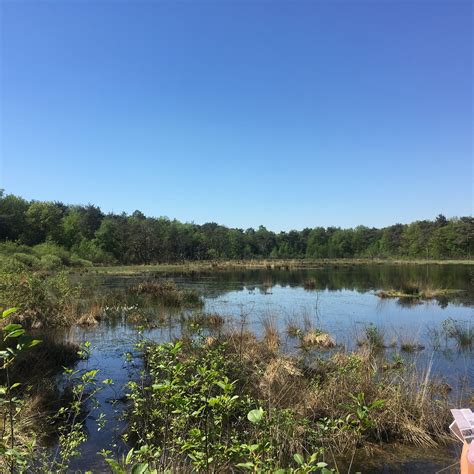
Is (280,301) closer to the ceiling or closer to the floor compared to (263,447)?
closer to the floor

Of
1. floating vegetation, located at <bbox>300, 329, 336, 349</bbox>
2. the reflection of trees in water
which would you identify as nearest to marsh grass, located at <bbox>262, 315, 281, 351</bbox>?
floating vegetation, located at <bbox>300, 329, 336, 349</bbox>

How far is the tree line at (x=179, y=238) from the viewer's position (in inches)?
2714

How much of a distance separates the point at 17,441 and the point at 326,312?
16.0 meters

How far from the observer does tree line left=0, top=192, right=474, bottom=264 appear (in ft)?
226

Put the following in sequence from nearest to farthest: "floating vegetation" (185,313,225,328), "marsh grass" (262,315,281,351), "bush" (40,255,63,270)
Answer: "marsh grass" (262,315,281,351), "floating vegetation" (185,313,225,328), "bush" (40,255,63,270)

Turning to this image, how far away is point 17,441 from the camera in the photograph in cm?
540

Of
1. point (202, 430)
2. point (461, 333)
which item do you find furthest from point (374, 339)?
point (202, 430)

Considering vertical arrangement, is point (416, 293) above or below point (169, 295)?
below

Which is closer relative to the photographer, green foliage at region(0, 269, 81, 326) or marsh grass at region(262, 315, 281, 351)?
marsh grass at region(262, 315, 281, 351)

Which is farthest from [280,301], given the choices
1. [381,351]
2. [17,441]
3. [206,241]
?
[206,241]

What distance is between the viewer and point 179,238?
87562 mm

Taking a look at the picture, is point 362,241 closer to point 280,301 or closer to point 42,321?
point 280,301

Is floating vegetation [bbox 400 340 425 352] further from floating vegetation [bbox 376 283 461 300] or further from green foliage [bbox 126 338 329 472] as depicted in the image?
floating vegetation [bbox 376 283 461 300]

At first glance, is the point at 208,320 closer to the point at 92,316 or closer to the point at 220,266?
the point at 92,316
